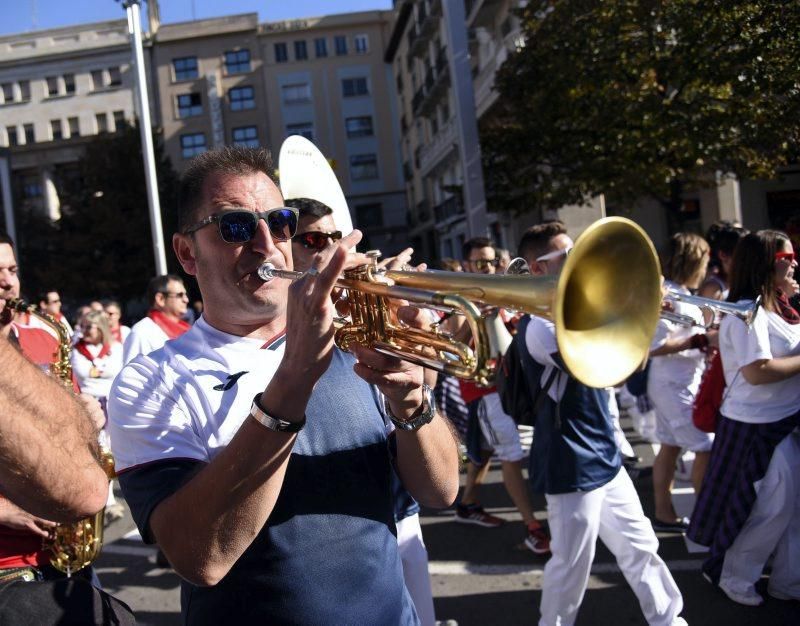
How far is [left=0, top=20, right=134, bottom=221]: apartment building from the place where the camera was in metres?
47.1

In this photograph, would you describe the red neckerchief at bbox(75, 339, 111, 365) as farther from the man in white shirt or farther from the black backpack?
the black backpack

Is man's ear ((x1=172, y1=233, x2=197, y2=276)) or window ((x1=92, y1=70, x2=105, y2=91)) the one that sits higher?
window ((x1=92, y1=70, x2=105, y2=91))

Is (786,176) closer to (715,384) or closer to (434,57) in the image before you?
(715,384)

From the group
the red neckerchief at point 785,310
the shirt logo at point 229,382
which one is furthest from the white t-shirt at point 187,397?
the red neckerchief at point 785,310

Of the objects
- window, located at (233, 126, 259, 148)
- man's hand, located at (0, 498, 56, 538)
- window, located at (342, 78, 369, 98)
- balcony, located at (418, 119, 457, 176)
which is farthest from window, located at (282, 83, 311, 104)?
man's hand, located at (0, 498, 56, 538)

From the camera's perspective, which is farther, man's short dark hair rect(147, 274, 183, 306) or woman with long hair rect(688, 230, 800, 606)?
man's short dark hair rect(147, 274, 183, 306)

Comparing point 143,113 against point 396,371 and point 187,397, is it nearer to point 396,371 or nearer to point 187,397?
point 187,397

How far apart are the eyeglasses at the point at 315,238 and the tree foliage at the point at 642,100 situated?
10.4ft

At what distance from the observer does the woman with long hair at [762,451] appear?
374 centimetres

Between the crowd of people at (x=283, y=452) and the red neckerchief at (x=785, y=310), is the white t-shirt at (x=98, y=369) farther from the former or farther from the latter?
the red neckerchief at (x=785, y=310)

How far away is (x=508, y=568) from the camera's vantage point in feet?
15.2

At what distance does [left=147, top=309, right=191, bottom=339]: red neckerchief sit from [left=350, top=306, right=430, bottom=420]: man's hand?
395 centimetres

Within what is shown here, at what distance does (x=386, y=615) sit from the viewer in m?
1.76

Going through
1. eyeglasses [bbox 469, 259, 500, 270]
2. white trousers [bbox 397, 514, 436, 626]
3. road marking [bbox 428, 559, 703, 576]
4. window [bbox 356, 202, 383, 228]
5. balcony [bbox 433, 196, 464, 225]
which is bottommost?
road marking [bbox 428, 559, 703, 576]
